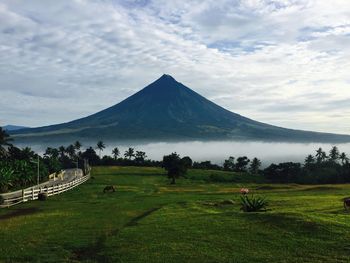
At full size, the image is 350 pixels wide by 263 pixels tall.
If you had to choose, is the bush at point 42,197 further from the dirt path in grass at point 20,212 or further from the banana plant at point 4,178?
the banana plant at point 4,178

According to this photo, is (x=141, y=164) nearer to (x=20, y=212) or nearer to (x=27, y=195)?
(x=27, y=195)

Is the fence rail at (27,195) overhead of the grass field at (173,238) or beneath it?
overhead

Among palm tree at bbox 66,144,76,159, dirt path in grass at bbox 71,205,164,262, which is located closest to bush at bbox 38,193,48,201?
dirt path in grass at bbox 71,205,164,262

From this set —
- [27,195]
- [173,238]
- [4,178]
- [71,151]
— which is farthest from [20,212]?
[71,151]

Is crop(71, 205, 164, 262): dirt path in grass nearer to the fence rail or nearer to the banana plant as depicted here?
the fence rail

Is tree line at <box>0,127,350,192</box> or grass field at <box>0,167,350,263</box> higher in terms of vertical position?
tree line at <box>0,127,350,192</box>

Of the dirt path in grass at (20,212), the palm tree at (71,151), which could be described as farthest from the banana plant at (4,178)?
the palm tree at (71,151)

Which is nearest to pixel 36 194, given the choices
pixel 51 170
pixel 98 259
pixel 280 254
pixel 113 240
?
pixel 113 240

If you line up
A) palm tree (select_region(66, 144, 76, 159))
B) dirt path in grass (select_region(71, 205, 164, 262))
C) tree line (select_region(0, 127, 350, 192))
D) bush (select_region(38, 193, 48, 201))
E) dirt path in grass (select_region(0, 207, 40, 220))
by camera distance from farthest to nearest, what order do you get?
1. palm tree (select_region(66, 144, 76, 159))
2. tree line (select_region(0, 127, 350, 192))
3. bush (select_region(38, 193, 48, 201))
4. dirt path in grass (select_region(0, 207, 40, 220))
5. dirt path in grass (select_region(71, 205, 164, 262))

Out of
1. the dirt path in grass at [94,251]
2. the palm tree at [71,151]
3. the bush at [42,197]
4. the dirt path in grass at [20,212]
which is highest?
the palm tree at [71,151]

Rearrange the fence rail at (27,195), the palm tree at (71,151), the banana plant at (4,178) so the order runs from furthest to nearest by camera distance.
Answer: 1. the palm tree at (71,151)
2. the banana plant at (4,178)
3. the fence rail at (27,195)

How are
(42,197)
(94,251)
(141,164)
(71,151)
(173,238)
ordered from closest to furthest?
1. (94,251)
2. (173,238)
3. (42,197)
4. (141,164)
5. (71,151)

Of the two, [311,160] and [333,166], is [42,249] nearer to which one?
[333,166]

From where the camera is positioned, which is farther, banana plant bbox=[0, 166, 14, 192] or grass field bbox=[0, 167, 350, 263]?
banana plant bbox=[0, 166, 14, 192]
